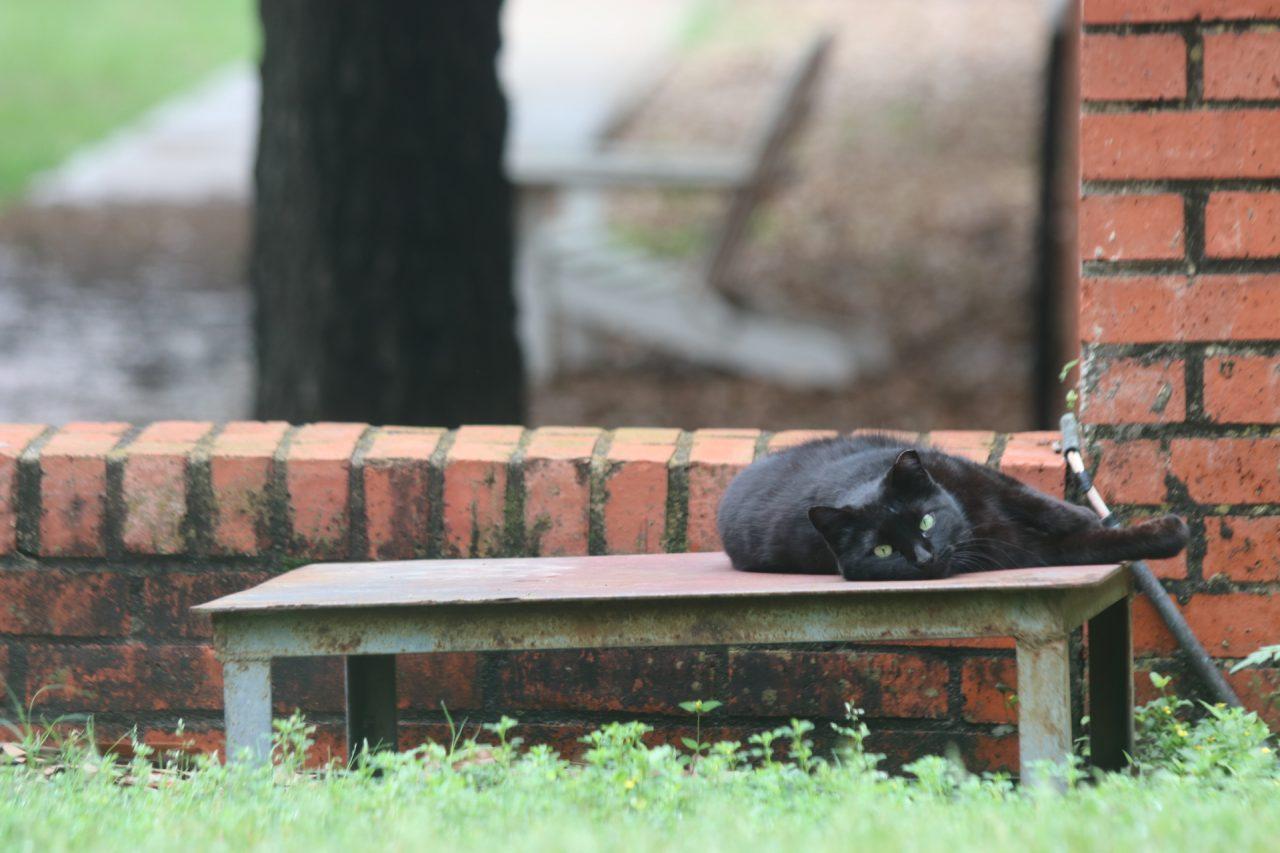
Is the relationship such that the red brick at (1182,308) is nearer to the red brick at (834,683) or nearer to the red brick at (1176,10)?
the red brick at (1176,10)

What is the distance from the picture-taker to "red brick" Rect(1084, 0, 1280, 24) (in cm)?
285

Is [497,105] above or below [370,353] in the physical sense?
above

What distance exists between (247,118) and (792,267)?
7.90 meters

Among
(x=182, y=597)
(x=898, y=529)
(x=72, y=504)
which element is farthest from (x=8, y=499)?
(x=898, y=529)

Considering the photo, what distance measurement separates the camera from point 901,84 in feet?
55.3

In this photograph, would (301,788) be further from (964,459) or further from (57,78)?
(57,78)

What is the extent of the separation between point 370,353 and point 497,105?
94 cm

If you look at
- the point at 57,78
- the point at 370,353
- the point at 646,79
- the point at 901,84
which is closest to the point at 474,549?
the point at 370,353

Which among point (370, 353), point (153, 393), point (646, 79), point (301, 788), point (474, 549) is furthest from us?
point (646, 79)

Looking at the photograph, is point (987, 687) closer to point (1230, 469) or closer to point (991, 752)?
point (991, 752)

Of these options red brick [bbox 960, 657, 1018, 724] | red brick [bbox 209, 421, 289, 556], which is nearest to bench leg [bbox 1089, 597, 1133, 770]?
red brick [bbox 960, 657, 1018, 724]

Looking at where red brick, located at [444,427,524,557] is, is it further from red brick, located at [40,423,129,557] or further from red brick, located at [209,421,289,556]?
red brick, located at [40,423,129,557]

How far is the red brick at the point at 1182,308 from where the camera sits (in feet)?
9.38

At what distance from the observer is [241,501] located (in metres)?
3.05
